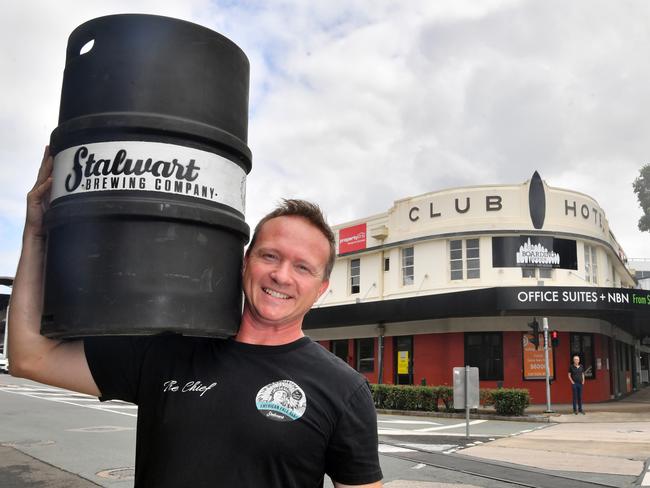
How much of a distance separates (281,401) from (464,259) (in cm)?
2323

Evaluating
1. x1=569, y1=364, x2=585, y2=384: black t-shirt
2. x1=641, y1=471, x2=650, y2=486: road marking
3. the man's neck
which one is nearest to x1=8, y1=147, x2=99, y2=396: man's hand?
the man's neck

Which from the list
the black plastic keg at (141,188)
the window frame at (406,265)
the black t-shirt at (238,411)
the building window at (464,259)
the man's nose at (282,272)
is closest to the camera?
the black plastic keg at (141,188)

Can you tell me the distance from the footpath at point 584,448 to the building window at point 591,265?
8.94 metres

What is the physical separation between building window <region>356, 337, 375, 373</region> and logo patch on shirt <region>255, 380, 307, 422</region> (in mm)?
26390

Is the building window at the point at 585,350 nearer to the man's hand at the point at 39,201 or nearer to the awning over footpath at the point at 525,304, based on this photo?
the awning over footpath at the point at 525,304

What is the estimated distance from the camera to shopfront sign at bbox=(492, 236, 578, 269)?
23797mm

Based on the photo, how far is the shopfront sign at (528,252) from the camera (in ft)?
78.1

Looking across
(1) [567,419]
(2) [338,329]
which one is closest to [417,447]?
(1) [567,419]

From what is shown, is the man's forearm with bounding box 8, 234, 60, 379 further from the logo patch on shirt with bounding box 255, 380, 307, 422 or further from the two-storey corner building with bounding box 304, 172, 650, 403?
the two-storey corner building with bounding box 304, 172, 650, 403

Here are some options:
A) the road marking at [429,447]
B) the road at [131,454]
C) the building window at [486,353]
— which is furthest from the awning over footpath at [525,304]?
the road marking at [429,447]

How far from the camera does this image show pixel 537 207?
2430cm

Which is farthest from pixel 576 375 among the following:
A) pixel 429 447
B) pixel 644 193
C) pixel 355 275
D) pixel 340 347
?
pixel 644 193

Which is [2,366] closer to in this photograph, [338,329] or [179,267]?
[338,329]

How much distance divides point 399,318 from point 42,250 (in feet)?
76.2
